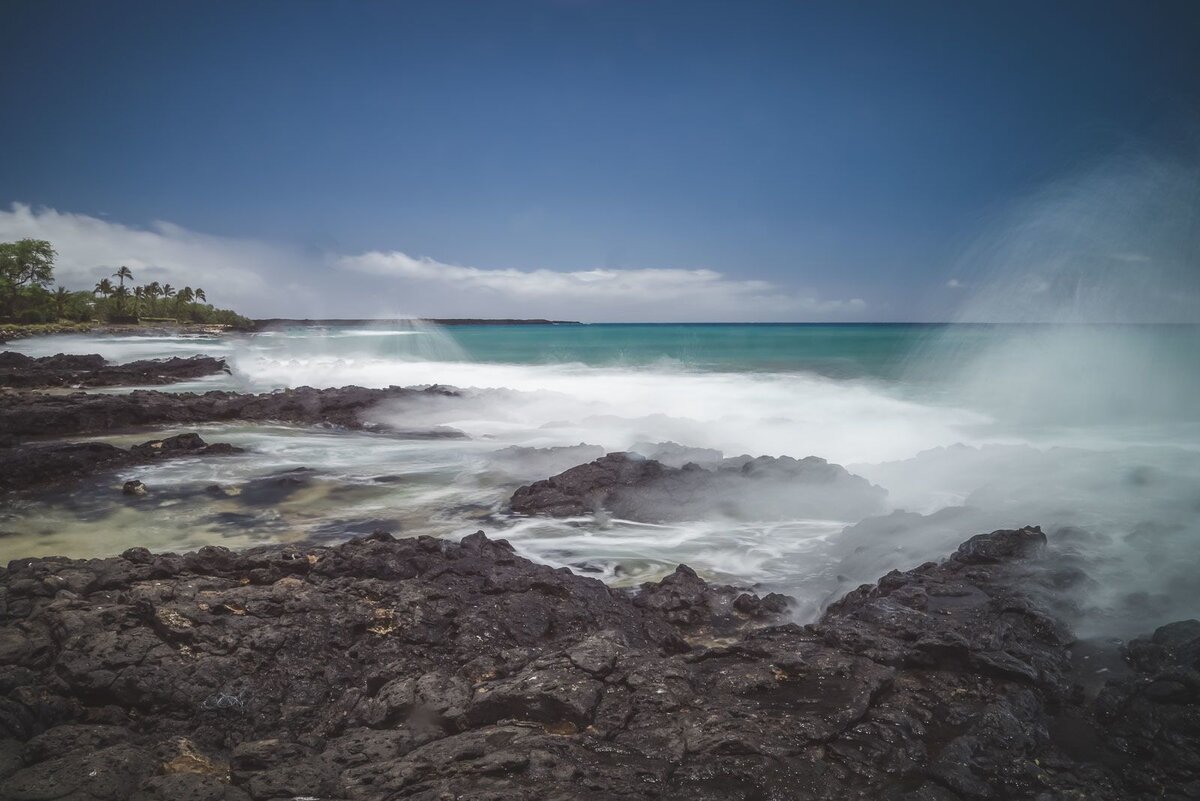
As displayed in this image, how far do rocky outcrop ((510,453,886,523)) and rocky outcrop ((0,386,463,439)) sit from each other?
8358mm

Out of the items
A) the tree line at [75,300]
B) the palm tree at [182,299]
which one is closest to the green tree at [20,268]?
the tree line at [75,300]

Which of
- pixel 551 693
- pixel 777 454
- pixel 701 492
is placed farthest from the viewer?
pixel 777 454

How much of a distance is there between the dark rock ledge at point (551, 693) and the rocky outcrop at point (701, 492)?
12.3 ft

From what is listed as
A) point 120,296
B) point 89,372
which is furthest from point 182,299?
point 89,372

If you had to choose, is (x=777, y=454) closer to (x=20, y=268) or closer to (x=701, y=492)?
(x=701, y=492)

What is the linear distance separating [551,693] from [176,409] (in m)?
20.5

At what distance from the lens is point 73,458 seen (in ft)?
40.4

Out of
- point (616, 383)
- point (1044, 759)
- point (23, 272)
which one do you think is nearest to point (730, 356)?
point (616, 383)

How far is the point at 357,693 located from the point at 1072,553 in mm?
7651

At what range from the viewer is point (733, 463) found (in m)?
12.2

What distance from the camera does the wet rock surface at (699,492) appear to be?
33.7 feet

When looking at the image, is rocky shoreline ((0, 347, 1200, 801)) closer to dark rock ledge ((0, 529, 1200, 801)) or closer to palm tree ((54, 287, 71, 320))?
dark rock ledge ((0, 529, 1200, 801))

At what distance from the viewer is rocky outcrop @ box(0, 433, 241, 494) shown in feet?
37.6

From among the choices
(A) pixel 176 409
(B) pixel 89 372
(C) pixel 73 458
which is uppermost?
(B) pixel 89 372
